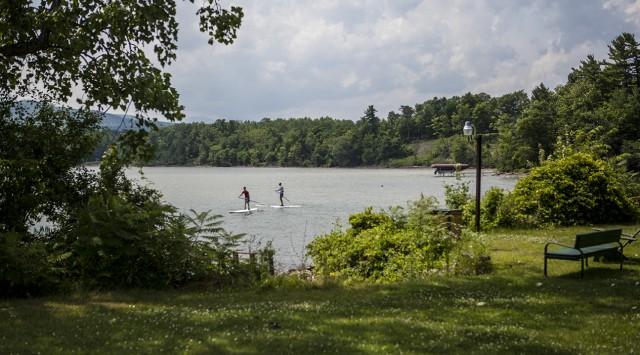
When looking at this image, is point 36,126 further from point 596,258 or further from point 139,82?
point 596,258

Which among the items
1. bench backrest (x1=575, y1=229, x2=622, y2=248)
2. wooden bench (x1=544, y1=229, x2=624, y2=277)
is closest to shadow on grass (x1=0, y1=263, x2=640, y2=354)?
wooden bench (x1=544, y1=229, x2=624, y2=277)

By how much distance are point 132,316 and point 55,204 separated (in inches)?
286

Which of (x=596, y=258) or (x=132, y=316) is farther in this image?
(x=596, y=258)

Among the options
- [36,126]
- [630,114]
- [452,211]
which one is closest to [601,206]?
[452,211]

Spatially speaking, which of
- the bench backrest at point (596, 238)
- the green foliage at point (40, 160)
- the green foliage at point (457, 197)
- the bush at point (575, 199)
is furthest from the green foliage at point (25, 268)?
the green foliage at point (457, 197)

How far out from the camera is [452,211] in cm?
2027

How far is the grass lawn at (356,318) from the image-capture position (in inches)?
266

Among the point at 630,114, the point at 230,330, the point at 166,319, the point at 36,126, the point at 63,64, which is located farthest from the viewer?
the point at 630,114

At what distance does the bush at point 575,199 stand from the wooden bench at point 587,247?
806 centimetres

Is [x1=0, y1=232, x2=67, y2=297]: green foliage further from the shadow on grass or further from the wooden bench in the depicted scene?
the wooden bench

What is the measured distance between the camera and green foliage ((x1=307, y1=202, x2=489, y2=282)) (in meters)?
12.7

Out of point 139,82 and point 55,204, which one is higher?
point 139,82

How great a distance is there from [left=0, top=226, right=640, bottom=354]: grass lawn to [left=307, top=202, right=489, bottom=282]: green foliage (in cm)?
108

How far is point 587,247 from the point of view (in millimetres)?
11828
